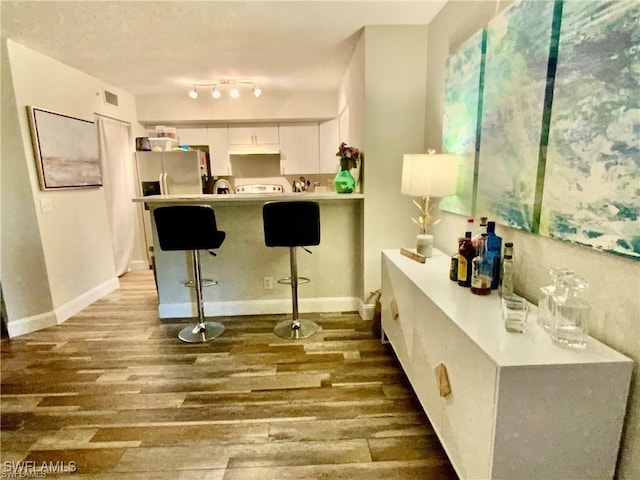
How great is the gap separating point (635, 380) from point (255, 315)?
2.65 m

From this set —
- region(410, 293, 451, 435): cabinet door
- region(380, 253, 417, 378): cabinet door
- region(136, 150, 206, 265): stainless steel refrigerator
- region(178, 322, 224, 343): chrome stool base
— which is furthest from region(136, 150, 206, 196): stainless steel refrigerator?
region(410, 293, 451, 435): cabinet door

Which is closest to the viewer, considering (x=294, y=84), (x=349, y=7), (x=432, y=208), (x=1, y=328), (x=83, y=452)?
(x=83, y=452)

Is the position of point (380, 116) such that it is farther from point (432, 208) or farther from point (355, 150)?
point (432, 208)

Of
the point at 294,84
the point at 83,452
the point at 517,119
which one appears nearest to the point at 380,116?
the point at 517,119

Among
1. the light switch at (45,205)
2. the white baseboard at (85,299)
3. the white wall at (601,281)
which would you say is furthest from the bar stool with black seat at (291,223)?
the white baseboard at (85,299)

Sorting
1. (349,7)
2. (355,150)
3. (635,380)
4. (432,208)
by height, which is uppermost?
(349,7)

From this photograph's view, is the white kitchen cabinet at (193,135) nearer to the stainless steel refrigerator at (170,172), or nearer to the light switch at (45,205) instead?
the stainless steel refrigerator at (170,172)

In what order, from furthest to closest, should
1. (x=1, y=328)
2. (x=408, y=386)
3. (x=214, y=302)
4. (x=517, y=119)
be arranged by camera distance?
1. (x=214, y=302)
2. (x=1, y=328)
3. (x=408, y=386)
4. (x=517, y=119)

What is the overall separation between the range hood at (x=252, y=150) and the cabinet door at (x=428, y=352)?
383 centimetres

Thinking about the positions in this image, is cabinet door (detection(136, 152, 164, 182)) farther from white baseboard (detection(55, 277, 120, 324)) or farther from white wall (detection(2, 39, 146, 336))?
white baseboard (detection(55, 277, 120, 324))

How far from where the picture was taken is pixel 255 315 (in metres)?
3.11

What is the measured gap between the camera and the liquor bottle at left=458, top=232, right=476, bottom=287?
164 cm

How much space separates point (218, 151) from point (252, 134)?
0.58 meters

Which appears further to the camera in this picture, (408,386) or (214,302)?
(214,302)
